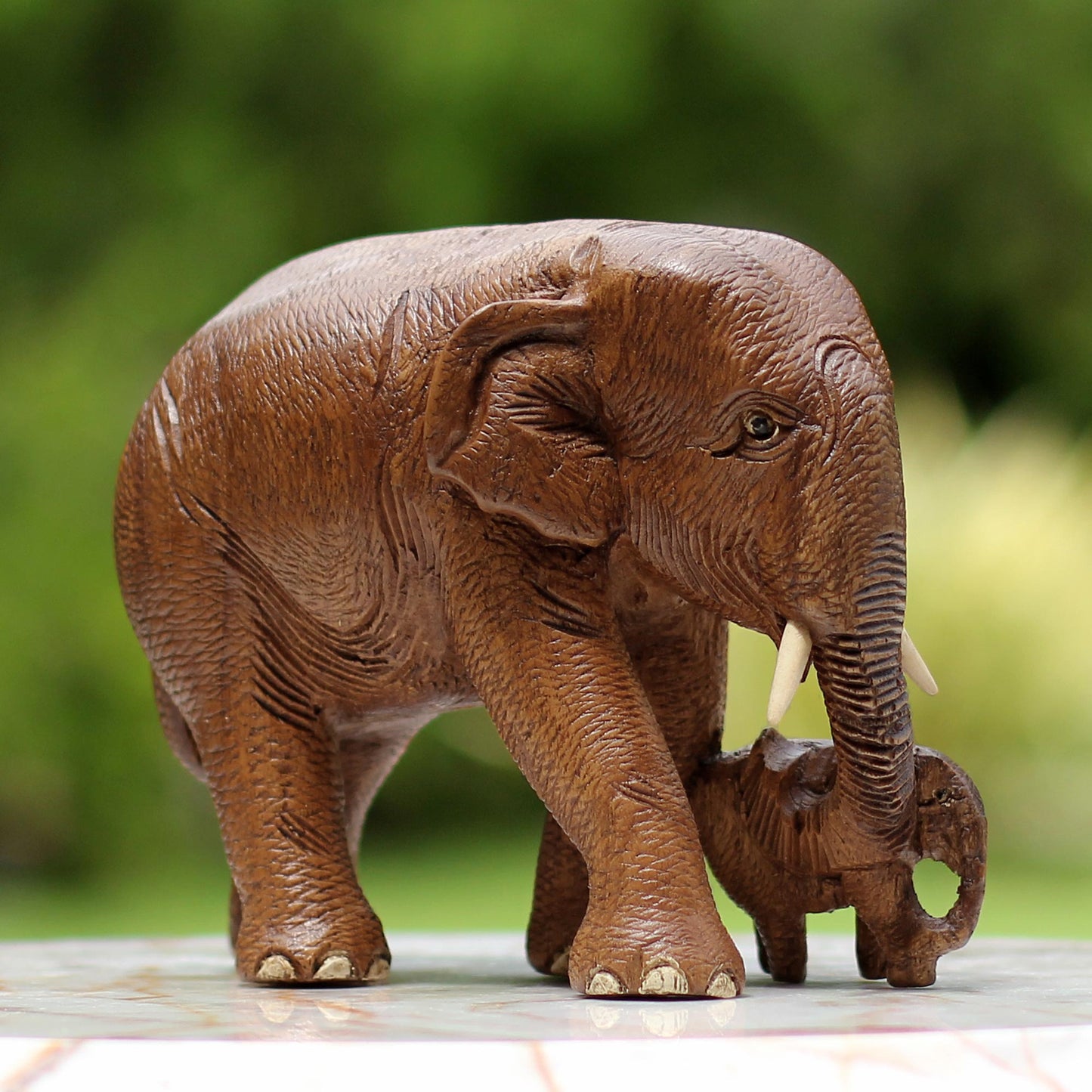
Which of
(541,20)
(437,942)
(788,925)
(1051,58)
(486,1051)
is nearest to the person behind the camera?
(486,1051)

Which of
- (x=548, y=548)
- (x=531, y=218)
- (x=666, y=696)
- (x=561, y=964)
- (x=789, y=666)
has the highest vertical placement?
(x=531, y=218)

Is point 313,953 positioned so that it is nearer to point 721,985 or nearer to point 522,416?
point 721,985

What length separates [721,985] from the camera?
1.96m

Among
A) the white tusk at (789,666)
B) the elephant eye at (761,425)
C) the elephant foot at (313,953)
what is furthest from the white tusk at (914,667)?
the elephant foot at (313,953)

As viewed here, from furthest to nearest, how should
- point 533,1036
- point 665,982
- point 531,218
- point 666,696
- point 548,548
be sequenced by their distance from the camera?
1. point 531,218
2. point 666,696
3. point 548,548
4. point 665,982
5. point 533,1036

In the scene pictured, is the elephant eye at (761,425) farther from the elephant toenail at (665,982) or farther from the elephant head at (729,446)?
the elephant toenail at (665,982)

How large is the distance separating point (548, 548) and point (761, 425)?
31 centimetres

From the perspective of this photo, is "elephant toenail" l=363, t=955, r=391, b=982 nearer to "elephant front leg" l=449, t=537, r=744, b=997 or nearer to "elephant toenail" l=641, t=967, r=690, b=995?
"elephant front leg" l=449, t=537, r=744, b=997

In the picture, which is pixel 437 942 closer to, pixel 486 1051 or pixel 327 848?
pixel 327 848

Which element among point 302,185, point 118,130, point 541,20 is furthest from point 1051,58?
point 118,130

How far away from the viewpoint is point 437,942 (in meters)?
3.17

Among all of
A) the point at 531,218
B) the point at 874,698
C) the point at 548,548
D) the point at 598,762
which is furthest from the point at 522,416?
the point at 531,218

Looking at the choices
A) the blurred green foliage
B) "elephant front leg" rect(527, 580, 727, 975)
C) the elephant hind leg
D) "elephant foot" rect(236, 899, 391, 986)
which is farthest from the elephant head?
the blurred green foliage

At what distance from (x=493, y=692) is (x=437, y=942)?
1.17m
